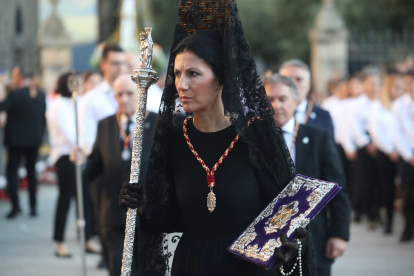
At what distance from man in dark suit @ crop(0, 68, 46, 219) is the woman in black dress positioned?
830cm

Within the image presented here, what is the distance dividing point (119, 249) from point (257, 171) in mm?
2508

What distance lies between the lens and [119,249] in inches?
204

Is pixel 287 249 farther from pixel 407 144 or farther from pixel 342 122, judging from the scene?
pixel 342 122

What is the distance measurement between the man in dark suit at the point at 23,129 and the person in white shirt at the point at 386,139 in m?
5.61

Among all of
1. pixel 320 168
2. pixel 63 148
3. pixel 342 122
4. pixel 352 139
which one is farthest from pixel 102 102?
pixel 352 139

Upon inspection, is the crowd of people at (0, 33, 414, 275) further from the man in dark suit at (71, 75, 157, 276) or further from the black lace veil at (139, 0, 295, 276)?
the black lace veil at (139, 0, 295, 276)

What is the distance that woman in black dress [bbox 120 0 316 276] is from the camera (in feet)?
9.61

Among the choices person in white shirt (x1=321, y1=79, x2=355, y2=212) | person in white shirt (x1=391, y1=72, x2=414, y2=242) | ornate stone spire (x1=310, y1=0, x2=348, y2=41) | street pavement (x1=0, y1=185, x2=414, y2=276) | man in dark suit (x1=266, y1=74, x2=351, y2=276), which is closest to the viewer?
man in dark suit (x1=266, y1=74, x2=351, y2=276)

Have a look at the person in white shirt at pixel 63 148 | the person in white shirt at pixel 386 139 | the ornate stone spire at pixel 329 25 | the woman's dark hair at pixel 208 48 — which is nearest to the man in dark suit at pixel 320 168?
the woman's dark hair at pixel 208 48

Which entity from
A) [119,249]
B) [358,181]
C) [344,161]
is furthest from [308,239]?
[344,161]

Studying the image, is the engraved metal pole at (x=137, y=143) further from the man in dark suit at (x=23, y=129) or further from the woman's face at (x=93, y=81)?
the man in dark suit at (x=23, y=129)

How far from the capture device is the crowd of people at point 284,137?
464 cm

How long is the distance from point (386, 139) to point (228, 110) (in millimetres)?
7467

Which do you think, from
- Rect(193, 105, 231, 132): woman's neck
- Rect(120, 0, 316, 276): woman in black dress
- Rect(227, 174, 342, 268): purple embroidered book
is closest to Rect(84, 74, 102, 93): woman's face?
Rect(120, 0, 316, 276): woman in black dress
